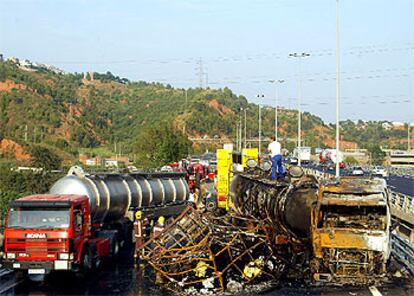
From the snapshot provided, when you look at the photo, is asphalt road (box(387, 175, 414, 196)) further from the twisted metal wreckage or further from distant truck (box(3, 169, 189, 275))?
the twisted metal wreckage

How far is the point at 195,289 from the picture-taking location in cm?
1628

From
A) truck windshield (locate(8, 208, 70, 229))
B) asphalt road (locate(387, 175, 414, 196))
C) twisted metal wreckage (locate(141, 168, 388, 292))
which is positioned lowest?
asphalt road (locate(387, 175, 414, 196))

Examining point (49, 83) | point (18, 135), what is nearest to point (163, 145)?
point (18, 135)

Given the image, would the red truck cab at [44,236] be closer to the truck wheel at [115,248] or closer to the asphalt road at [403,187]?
the truck wheel at [115,248]

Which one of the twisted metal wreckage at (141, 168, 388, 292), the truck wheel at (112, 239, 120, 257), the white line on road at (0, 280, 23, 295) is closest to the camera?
the white line on road at (0, 280, 23, 295)

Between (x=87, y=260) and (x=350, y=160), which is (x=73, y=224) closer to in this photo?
(x=87, y=260)

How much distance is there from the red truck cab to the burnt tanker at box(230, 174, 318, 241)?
5528 millimetres

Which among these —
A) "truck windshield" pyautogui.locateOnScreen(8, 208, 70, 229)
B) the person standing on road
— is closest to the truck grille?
"truck windshield" pyautogui.locateOnScreen(8, 208, 70, 229)

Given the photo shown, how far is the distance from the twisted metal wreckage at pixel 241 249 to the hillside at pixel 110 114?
238 feet

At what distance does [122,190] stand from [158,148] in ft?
151

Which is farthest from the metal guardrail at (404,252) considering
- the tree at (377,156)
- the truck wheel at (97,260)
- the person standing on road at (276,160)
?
the tree at (377,156)

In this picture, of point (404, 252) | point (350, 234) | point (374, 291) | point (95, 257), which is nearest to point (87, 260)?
point (95, 257)

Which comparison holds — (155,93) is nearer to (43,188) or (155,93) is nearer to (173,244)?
(43,188)

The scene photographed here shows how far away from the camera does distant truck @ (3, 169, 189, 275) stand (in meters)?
17.0
